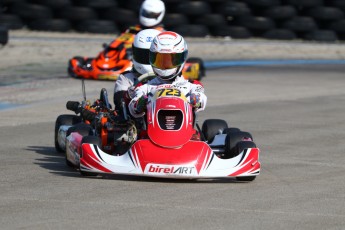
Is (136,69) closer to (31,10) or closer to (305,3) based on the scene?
(31,10)

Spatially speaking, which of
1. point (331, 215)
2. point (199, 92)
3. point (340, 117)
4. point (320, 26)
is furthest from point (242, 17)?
point (331, 215)

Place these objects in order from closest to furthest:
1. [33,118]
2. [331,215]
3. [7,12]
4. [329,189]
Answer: [331,215], [329,189], [33,118], [7,12]

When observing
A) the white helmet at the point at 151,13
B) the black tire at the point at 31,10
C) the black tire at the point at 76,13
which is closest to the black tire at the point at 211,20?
the black tire at the point at 76,13

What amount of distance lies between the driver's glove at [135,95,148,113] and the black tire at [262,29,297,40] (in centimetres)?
1315

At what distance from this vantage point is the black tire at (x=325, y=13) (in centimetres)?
1961

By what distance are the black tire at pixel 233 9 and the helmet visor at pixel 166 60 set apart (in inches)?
475

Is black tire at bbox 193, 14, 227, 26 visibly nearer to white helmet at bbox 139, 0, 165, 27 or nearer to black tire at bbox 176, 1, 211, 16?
black tire at bbox 176, 1, 211, 16

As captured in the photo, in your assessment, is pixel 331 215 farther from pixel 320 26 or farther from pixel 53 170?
pixel 320 26

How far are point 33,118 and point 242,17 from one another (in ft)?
31.7

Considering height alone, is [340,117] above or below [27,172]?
below

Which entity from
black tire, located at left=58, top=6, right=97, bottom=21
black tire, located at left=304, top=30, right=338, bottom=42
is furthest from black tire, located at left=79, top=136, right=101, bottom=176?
black tire, located at left=304, top=30, right=338, bottom=42

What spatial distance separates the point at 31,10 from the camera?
19453 mm

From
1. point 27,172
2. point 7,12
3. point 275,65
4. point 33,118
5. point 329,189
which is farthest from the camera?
point 7,12

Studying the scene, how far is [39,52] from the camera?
60.0 ft
